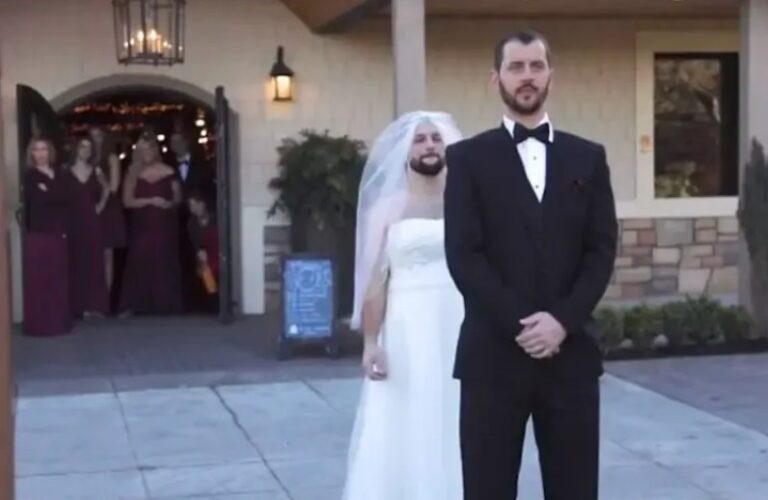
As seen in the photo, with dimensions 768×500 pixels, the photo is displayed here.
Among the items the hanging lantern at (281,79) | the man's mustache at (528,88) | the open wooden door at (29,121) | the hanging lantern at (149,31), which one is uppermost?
the hanging lantern at (149,31)

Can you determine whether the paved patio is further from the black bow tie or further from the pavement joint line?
the black bow tie

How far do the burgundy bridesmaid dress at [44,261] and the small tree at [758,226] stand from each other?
587 cm

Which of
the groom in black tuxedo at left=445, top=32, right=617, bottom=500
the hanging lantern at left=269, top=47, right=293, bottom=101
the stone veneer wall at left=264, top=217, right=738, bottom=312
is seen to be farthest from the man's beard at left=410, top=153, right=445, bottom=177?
the stone veneer wall at left=264, top=217, right=738, bottom=312

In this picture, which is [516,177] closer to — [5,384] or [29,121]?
[5,384]

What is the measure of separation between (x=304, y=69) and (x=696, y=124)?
4210 millimetres

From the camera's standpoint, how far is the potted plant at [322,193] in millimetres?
13156

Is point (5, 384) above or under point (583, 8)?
under

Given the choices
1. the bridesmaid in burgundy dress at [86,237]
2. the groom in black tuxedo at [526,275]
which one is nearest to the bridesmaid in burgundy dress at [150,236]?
the bridesmaid in burgundy dress at [86,237]

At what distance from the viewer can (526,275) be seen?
159 inches

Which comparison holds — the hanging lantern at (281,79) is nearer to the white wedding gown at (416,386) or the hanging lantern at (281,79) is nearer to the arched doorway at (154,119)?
the arched doorway at (154,119)

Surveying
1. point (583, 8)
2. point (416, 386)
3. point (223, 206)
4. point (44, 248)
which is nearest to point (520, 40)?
point (416, 386)

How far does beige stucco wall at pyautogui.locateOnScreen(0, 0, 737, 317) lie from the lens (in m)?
13.4

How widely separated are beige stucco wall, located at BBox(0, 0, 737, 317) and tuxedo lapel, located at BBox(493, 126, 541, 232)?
381 inches

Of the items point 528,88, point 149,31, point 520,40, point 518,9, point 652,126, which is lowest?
point 528,88
